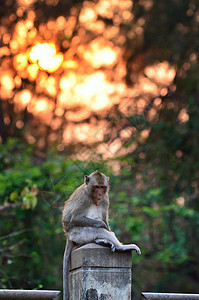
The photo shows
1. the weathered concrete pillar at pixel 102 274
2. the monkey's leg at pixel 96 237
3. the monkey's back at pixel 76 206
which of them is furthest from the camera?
the monkey's back at pixel 76 206

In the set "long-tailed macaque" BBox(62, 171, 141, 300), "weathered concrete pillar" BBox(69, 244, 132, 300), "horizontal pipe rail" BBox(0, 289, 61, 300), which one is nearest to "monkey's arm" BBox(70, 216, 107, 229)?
"long-tailed macaque" BBox(62, 171, 141, 300)

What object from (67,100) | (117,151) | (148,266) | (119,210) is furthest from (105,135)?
(148,266)

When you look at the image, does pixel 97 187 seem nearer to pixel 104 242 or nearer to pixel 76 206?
pixel 76 206

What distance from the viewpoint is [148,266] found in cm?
1623

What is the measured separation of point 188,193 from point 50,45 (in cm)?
483

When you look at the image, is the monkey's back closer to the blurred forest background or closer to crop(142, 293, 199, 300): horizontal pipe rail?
crop(142, 293, 199, 300): horizontal pipe rail

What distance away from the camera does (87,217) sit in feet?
18.0

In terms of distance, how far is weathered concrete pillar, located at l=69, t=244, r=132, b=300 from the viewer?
196 inches

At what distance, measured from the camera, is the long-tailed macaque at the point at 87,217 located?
5.31 metres

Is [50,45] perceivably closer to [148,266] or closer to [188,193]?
[188,193]

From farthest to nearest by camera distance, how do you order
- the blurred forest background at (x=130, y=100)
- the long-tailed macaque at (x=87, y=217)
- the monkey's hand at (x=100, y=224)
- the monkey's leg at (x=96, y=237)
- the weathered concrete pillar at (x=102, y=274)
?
the blurred forest background at (x=130, y=100), the monkey's hand at (x=100, y=224), the long-tailed macaque at (x=87, y=217), the monkey's leg at (x=96, y=237), the weathered concrete pillar at (x=102, y=274)

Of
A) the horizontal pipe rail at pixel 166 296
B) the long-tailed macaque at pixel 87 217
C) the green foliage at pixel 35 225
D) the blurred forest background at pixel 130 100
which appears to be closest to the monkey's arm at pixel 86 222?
the long-tailed macaque at pixel 87 217

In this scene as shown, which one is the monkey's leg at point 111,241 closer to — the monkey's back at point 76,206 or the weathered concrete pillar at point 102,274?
the weathered concrete pillar at point 102,274

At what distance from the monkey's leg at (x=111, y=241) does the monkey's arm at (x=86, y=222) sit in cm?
9
